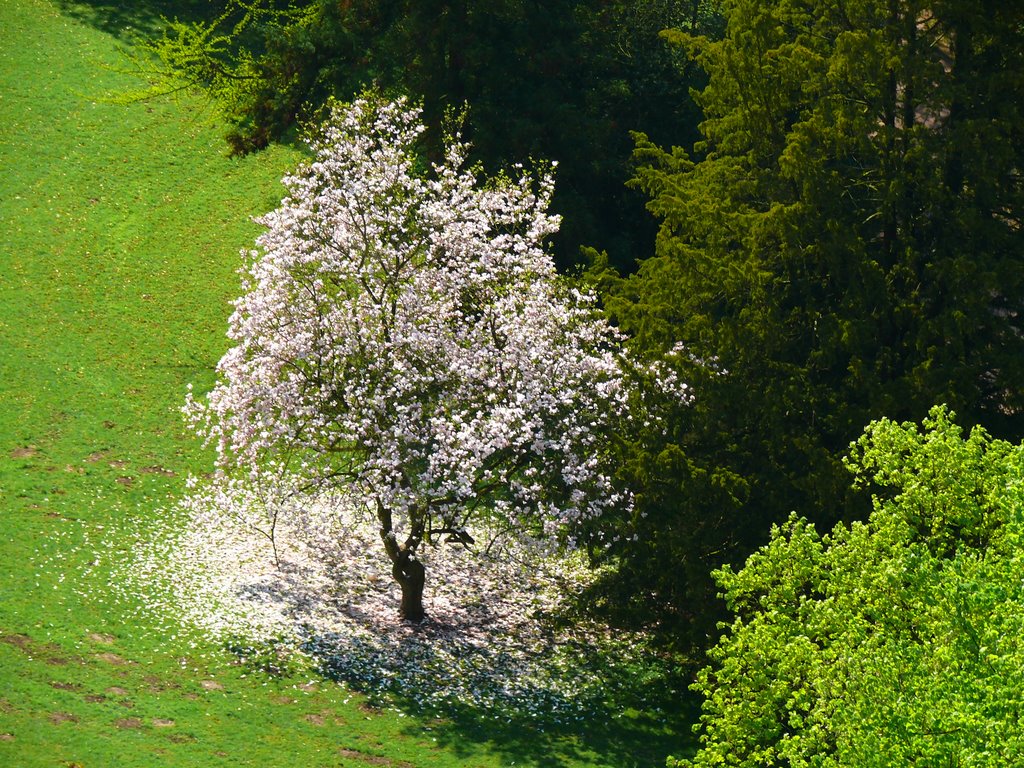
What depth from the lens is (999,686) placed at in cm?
1681

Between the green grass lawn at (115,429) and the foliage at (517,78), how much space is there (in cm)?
327

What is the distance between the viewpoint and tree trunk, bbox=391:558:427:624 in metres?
31.0

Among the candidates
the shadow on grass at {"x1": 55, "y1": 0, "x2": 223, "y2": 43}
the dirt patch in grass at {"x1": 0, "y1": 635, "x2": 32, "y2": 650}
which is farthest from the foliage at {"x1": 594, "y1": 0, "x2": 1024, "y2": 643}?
the shadow on grass at {"x1": 55, "y1": 0, "x2": 223, "y2": 43}

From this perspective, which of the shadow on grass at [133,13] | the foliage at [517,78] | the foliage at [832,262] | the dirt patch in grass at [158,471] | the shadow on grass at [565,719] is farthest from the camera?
the shadow on grass at [133,13]

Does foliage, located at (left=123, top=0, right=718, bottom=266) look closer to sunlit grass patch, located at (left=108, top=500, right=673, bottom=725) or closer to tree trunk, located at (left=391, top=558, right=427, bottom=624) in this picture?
sunlit grass patch, located at (left=108, top=500, right=673, bottom=725)

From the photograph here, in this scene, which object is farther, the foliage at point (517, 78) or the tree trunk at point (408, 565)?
the foliage at point (517, 78)

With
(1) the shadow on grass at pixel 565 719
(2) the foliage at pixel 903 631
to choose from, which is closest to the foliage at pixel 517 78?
(1) the shadow on grass at pixel 565 719

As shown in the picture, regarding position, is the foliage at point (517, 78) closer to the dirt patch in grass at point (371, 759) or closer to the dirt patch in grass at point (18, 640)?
the dirt patch in grass at point (371, 759)

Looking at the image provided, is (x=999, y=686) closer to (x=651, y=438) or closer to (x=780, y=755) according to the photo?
(x=780, y=755)

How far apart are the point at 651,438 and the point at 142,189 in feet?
83.9

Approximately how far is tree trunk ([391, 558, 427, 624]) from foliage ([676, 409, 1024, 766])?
32.9 feet

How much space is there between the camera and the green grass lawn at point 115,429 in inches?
1027

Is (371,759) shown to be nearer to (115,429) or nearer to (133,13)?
(115,429)

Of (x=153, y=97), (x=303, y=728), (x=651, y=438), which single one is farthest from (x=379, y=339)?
(x=153, y=97)
